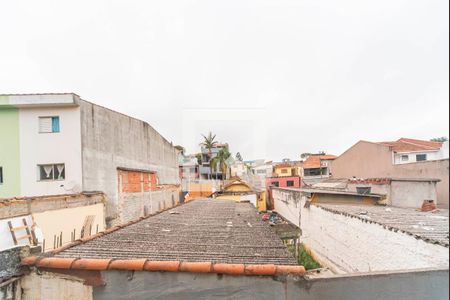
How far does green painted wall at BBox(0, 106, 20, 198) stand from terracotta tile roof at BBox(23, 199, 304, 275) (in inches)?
288

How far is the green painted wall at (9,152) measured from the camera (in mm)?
8875

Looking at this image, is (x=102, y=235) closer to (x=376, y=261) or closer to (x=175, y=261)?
(x=175, y=261)

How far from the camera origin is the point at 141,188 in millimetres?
12648

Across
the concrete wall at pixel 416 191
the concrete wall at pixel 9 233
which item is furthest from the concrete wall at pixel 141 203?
the concrete wall at pixel 416 191

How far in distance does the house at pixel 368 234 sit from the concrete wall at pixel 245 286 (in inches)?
5.7

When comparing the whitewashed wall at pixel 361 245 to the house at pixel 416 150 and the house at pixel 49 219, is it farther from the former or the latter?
the house at pixel 49 219

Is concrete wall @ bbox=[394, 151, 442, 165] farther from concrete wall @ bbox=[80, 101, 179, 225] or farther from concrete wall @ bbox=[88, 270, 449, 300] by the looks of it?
concrete wall @ bbox=[80, 101, 179, 225]

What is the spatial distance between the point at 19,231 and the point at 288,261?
565cm

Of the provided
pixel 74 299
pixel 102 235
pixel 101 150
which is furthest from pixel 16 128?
pixel 74 299

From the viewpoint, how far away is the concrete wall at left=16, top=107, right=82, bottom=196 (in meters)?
8.76

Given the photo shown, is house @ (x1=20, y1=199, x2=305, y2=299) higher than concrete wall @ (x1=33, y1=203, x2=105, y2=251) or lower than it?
higher

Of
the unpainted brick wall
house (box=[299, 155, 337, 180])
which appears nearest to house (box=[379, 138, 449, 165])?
house (box=[299, 155, 337, 180])

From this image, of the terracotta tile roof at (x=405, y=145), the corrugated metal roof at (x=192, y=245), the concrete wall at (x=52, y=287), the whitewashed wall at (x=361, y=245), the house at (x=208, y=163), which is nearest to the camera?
the terracotta tile roof at (x=405, y=145)

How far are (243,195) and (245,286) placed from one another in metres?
14.4
